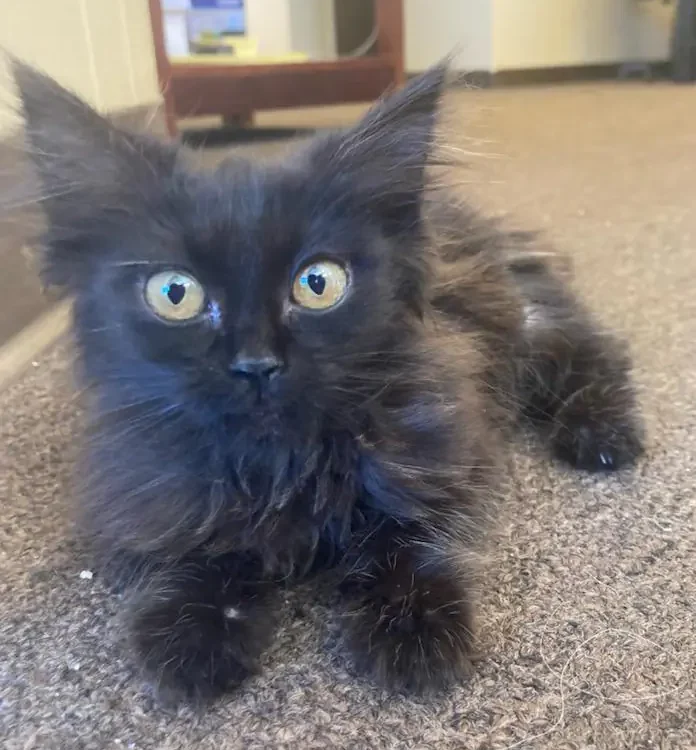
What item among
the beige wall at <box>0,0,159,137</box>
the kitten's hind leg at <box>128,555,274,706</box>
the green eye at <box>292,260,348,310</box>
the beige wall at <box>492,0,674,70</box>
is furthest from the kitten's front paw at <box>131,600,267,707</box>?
the beige wall at <box>492,0,674,70</box>

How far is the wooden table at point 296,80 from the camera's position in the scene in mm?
3078

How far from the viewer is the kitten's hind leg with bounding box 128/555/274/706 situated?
2.31 ft

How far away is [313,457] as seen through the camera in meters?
0.81

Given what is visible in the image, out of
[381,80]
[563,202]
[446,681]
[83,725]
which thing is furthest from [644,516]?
[381,80]

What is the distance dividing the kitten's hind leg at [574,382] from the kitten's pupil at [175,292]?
1.85ft

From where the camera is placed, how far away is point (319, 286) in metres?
0.76

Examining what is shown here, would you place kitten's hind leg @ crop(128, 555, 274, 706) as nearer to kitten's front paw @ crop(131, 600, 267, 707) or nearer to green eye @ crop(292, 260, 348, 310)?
kitten's front paw @ crop(131, 600, 267, 707)

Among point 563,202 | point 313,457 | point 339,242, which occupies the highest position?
point 339,242

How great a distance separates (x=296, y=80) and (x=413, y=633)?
273 cm

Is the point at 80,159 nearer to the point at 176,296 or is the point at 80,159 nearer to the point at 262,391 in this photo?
the point at 176,296

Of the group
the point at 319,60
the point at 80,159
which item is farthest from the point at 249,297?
the point at 319,60

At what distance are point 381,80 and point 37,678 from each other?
2810 mm

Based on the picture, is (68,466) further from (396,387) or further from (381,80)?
(381,80)

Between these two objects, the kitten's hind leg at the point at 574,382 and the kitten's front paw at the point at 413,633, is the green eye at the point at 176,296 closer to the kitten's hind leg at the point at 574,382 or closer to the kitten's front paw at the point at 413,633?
the kitten's front paw at the point at 413,633
